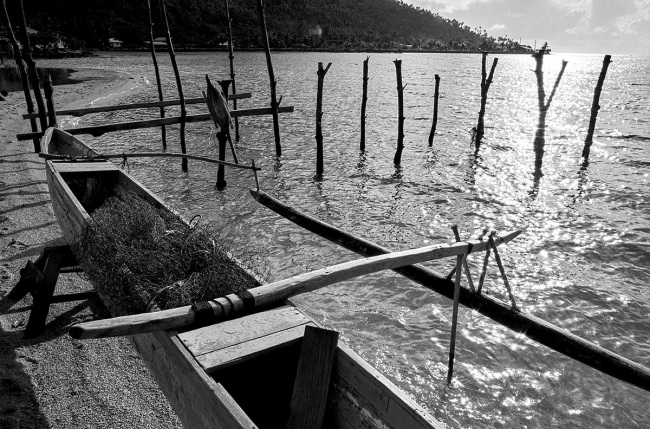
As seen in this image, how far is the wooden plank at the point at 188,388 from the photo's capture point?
9.93ft

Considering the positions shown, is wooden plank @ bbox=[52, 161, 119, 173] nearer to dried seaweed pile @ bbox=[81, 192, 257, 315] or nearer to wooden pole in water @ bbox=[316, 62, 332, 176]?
dried seaweed pile @ bbox=[81, 192, 257, 315]

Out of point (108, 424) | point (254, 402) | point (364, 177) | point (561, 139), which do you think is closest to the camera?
point (254, 402)

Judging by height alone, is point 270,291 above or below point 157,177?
above

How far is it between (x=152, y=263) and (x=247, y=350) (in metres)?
1.82

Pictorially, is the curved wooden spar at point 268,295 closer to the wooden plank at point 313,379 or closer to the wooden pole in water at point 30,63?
the wooden plank at point 313,379

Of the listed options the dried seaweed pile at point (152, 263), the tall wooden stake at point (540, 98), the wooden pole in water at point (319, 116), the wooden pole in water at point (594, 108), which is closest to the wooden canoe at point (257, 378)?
the dried seaweed pile at point (152, 263)

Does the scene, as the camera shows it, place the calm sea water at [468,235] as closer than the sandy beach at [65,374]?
No

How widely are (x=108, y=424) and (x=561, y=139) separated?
25826mm

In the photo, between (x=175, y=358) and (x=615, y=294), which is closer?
(x=175, y=358)

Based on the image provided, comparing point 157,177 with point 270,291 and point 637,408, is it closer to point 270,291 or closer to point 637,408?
point 270,291

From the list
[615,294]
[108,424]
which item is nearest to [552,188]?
[615,294]

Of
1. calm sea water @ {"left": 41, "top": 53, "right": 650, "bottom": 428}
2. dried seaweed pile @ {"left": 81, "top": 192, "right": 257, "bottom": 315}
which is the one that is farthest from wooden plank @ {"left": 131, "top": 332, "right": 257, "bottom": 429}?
calm sea water @ {"left": 41, "top": 53, "right": 650, "bottom": 428}

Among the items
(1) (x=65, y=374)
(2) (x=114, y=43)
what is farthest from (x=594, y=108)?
(2) (x=114, y=43)

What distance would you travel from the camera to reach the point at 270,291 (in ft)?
13.7
